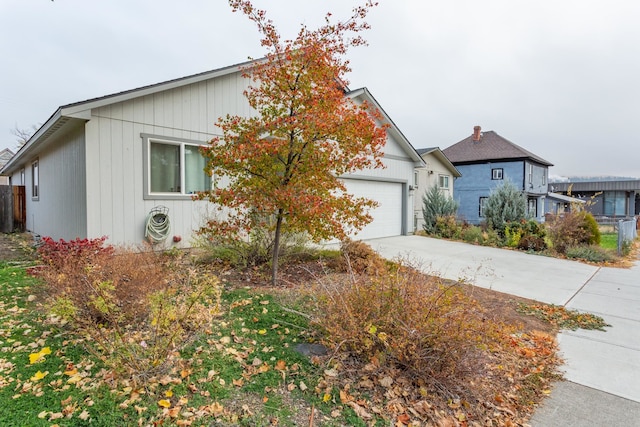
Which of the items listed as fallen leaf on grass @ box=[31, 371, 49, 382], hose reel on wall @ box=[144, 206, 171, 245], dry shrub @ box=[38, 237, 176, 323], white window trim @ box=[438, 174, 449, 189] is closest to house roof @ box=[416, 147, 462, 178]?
white window trim @ box=[438, 174, 449, 189]

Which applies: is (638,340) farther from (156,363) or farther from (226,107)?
(226,107)

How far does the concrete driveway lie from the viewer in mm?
2590

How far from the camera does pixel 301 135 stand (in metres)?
4.70

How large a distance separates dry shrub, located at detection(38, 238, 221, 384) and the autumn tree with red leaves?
1.47m

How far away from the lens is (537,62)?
449 inches

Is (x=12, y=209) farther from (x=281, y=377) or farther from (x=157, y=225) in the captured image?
(x=281, y=377)

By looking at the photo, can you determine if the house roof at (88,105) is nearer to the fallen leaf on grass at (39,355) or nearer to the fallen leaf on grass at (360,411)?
the fallen leaf on grass at (39,355)

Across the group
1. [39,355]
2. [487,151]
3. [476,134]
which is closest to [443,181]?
[487,151]

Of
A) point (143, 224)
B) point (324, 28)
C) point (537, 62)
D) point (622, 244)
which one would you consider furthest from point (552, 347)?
point (537, 62)

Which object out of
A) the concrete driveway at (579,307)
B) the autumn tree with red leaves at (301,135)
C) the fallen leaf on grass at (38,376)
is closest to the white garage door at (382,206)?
the concrete driveway at (579,307)

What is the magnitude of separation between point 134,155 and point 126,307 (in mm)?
4214

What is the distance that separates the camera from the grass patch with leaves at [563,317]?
4270 mm

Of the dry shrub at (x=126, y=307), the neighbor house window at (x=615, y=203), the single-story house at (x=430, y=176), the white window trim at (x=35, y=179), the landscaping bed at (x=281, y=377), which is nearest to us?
the landscaping bed at (x=281, y=377)

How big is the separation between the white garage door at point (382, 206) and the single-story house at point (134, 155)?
4.70 m
